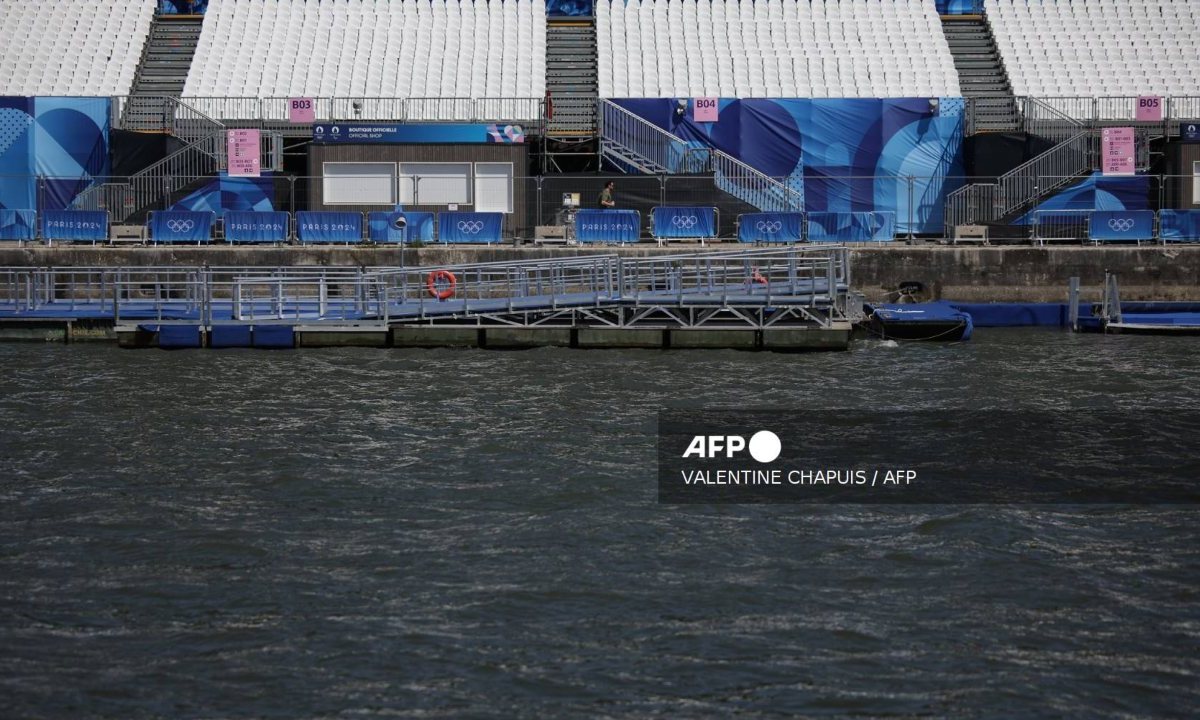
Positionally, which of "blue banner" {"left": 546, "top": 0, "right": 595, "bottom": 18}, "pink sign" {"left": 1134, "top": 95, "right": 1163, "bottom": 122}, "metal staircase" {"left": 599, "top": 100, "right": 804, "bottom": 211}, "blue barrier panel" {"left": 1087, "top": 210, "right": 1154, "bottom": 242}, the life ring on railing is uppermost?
"blue banner" {"left": 546, "top": 0, "right": 595, "bottom": 18}

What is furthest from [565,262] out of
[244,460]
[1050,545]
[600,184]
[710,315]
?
[1050,545]

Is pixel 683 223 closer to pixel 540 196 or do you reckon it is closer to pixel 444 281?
pixel 540 196

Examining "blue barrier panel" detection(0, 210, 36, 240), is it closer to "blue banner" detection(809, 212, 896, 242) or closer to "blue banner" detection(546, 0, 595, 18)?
"blue banner" detection(546, 0, 595, 18)

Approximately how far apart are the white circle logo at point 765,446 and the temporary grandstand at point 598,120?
1947cm

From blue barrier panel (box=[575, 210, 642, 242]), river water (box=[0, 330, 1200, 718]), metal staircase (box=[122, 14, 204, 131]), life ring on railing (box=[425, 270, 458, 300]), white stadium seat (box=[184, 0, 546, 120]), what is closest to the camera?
river water (box=[0, 330, 1200, 718])

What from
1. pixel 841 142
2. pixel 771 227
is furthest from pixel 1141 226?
pixel 841 142

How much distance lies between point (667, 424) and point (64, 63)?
1311 inches

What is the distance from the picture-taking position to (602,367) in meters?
30.3

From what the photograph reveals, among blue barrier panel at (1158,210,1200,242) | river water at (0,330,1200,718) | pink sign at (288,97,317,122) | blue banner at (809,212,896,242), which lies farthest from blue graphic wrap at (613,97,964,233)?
river water at (0,330,1200,718)

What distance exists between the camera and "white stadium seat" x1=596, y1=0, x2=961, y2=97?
49844 millimetres

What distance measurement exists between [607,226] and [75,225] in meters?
13.5

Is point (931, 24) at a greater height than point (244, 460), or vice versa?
point (931, 24)

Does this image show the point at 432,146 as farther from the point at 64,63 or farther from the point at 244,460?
the point at 244,460

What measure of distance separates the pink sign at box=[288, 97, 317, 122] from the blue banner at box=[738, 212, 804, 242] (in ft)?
42.5
